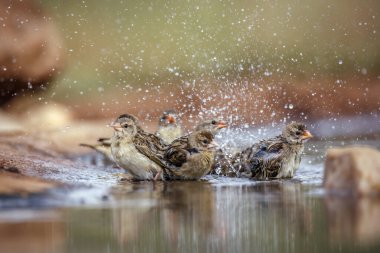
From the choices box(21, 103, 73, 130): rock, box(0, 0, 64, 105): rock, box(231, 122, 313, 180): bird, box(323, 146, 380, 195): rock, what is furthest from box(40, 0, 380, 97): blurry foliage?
box(323, 146, 380, 195): rock

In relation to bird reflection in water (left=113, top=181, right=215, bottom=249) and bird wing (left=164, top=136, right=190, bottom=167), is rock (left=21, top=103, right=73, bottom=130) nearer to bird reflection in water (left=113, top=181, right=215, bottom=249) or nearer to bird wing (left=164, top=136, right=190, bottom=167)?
bird wing (left=164, top=136, right=190, bottom=167)

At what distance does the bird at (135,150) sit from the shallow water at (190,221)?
0.95 m

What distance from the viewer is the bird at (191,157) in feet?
29.7

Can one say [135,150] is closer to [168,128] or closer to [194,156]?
[194,156]

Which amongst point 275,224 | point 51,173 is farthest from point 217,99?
point 275,224

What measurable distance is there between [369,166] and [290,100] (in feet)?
19.2

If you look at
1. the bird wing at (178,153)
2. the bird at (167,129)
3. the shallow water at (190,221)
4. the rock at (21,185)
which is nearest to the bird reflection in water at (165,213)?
the shallow water at (190,221)

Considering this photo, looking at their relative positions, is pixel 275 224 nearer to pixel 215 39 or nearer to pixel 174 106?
pixel 174 106

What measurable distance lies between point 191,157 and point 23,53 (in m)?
5.21

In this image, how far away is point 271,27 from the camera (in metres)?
15.0

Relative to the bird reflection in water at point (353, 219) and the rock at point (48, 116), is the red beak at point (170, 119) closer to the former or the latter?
the rock at point (48, 116)

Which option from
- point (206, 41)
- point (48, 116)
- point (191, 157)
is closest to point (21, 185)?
point (191, 157)

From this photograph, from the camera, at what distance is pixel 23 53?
13586 mm

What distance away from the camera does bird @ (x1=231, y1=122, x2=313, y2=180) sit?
30.0ft
